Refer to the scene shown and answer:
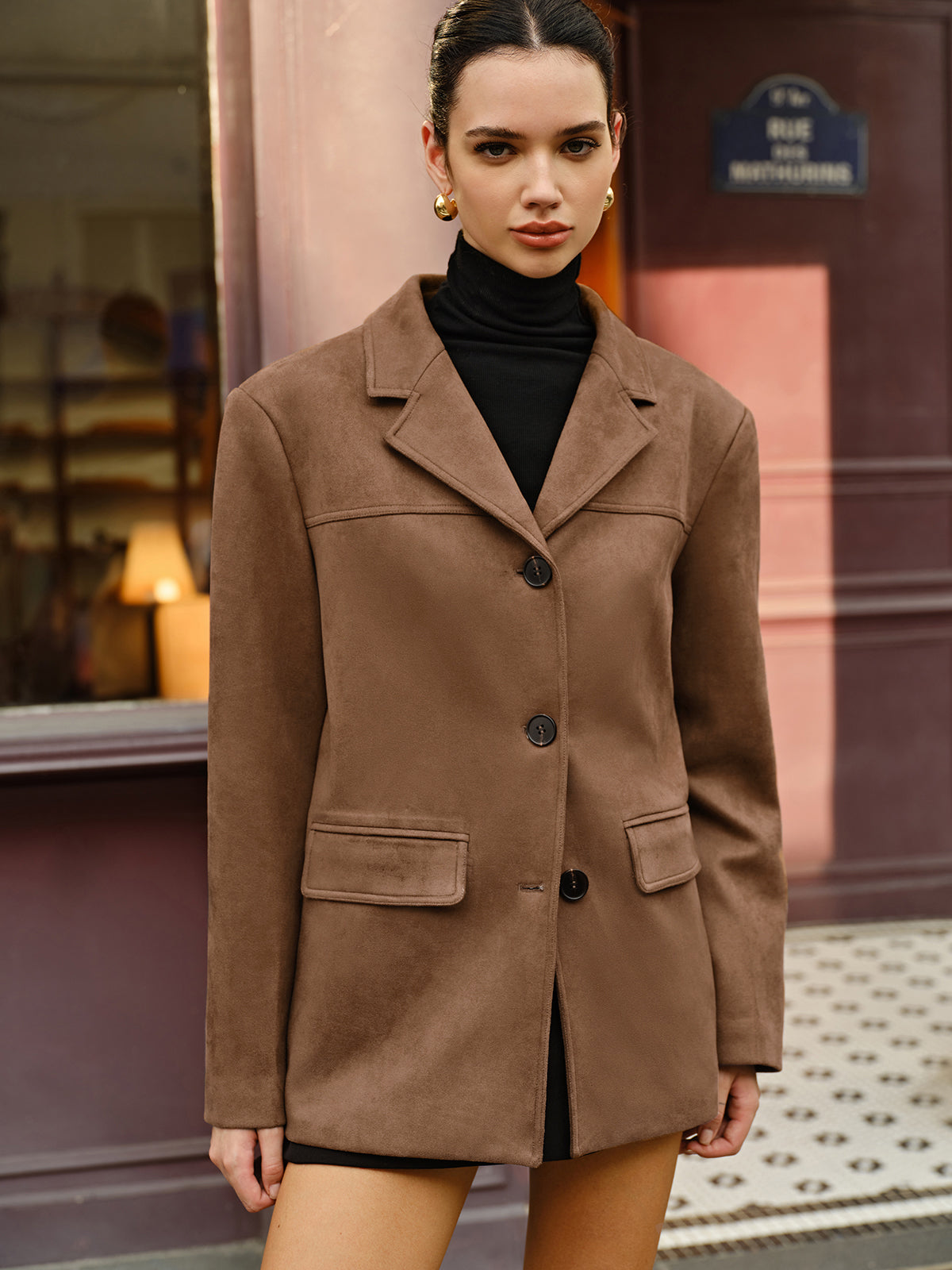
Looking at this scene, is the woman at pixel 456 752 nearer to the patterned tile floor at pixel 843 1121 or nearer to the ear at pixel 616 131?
the ear at pixel 616 131

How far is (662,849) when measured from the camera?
1267 mm

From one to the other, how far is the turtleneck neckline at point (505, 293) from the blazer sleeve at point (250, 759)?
0.80 feet

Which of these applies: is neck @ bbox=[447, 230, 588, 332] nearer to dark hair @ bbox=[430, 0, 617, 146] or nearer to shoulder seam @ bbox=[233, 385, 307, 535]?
dark hair @ bbox=[430, 0, 617, 146]

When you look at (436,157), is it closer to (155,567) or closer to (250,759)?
(250,759)

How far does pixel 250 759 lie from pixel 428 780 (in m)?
0.17

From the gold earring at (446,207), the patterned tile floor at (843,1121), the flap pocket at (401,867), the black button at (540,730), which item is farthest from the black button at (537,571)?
the patterned tile floor at (843,1121)

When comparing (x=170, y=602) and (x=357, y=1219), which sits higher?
(x=170, y=602)

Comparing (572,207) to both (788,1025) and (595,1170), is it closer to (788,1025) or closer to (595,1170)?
(595,1170)

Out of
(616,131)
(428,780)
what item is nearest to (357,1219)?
(428,780)

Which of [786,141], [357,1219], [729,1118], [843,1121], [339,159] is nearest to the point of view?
[357,1219]

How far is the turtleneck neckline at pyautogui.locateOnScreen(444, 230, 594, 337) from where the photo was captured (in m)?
1.26

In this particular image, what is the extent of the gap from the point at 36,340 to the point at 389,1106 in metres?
2.53

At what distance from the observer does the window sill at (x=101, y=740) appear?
7.80 feet

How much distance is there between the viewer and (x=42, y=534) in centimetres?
310
